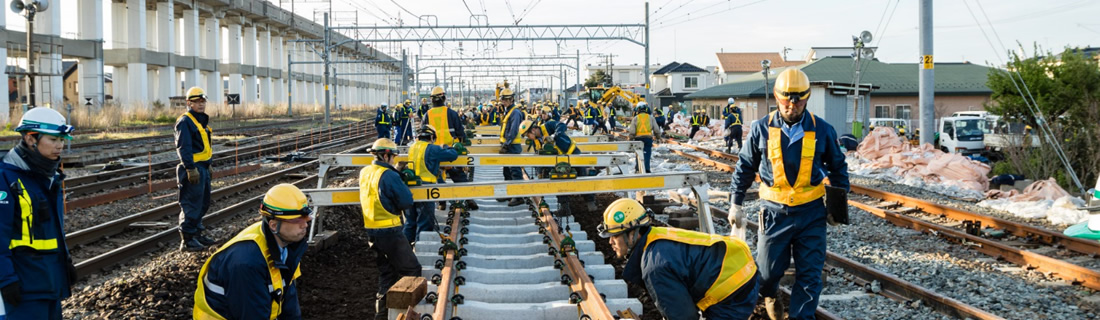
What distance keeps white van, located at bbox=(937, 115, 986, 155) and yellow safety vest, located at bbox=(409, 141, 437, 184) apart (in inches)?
765

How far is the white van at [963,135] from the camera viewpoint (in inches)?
940

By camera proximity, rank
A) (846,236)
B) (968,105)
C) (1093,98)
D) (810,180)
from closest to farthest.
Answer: (810,180), (846,236), (1093,98), (968,105)

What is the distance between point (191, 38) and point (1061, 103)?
137 feet

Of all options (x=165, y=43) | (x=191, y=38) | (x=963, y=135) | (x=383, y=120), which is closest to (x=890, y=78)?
(x=963, y=135)

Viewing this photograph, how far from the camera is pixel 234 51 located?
5538cm

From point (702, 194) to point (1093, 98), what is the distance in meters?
13.9

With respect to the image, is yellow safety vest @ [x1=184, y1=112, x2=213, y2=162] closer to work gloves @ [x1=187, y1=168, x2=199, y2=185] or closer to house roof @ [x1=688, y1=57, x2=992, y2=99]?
work gloves @ [x1=187, y1=168, x2=199, y2=185]

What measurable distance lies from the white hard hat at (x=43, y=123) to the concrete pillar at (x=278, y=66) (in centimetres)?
6214

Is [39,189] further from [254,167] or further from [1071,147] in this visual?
[1071,147]

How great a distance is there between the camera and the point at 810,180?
5.30 metres

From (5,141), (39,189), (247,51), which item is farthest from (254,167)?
(247,51)

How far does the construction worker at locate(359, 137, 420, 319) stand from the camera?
671cm

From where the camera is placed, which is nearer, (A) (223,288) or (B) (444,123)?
(A) (223,288)

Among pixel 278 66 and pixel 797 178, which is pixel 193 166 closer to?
pixel 797 178
